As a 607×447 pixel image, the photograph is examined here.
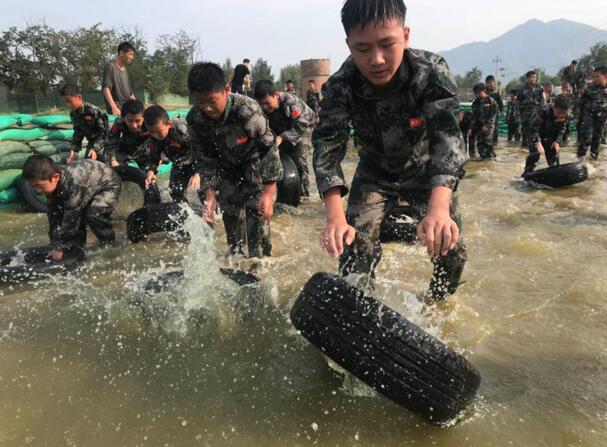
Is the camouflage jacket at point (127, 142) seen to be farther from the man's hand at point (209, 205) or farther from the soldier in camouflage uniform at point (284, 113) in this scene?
the man's hand at point (209, 205)

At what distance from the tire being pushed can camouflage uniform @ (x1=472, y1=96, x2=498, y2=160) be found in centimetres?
812

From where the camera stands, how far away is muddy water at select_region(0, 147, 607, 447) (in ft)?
6.68

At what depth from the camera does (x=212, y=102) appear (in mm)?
3469

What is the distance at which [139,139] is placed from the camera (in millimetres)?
5809

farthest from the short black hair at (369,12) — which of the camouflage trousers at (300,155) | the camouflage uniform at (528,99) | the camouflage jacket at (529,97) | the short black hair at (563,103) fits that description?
the camouflage jacket at (529,97)

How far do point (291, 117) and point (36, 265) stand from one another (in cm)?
362

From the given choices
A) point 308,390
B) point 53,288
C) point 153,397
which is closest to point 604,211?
point 308,390

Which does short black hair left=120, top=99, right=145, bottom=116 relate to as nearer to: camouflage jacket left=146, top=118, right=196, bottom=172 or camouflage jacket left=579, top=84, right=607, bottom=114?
camouflage jacket left=146, top=118, right=196, bottom=172

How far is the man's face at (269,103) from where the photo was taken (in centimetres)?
626

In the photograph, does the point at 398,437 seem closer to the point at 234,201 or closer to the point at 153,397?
the point at 153,397

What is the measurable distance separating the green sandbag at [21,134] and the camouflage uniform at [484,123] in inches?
352

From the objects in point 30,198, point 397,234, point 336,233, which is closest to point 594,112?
point 397,234

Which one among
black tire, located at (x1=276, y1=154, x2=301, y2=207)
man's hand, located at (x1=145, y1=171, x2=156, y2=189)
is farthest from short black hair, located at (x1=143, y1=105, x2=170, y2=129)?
black tire, located at (x1=276, y1=154, x2=301, y2=207)

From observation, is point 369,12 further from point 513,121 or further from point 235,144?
point 513,121
